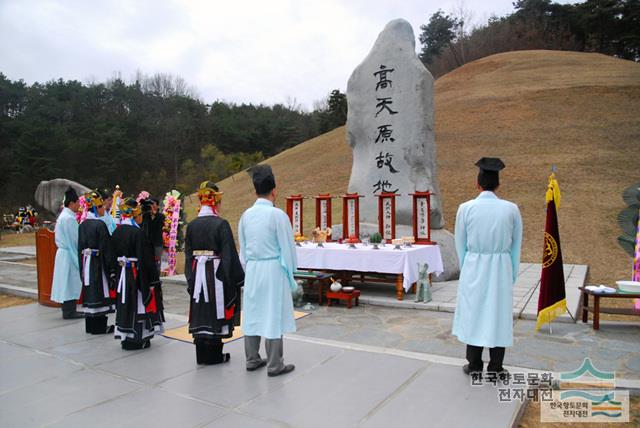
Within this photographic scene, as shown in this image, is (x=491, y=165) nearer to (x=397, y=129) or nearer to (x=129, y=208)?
(x=129, y=208)

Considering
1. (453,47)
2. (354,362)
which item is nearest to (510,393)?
(354,362)

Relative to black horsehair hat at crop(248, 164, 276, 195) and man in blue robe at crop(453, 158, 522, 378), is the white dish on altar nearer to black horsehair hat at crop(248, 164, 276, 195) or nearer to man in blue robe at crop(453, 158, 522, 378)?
man in blue robe at crop(453, 158, 522, 378)

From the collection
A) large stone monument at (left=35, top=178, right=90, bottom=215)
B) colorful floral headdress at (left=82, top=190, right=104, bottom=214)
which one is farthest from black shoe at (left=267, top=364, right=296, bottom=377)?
large stone monument at (left=35, top=178, right=90, bottom=215)

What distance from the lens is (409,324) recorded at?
6.08 metres

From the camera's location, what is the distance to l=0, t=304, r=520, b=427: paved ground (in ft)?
11.0

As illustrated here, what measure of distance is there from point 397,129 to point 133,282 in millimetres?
6543

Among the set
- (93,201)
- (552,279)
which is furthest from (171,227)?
(552,279)

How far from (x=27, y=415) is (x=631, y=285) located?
21.1ft

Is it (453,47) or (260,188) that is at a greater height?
(453,47)

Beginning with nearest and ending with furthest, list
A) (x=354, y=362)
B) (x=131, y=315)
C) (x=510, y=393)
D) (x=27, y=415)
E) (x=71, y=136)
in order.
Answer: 1. (x=27, y=415)
2. (x=510, y=393)
3. (x=354, y=362)
4. (x=131, y=315)
5. (x=71, y=136)

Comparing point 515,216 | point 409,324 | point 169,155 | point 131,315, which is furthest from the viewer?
point 169,155

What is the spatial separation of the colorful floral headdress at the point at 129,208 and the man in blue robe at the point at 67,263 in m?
2.23

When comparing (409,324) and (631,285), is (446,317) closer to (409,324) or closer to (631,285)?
(409,324)

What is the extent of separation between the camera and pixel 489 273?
157 inches
